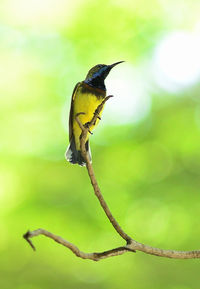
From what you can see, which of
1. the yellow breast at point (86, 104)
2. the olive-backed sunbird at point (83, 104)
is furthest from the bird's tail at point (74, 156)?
the yellow breast at point (86, 104)

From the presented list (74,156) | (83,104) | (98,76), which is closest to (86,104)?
(83,104)

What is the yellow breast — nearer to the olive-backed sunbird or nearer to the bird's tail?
the olive-backed sunbird

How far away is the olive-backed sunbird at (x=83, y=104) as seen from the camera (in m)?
5.92

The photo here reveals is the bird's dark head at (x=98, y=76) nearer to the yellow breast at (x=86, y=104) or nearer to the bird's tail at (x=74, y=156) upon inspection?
the yellow breast at (x=86, y=104)

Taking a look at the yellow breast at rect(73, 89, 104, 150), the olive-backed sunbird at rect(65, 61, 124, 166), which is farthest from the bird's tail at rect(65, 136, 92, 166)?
the yellow breast at rect(73, 89, 104, 150)

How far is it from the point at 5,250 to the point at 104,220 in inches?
82.5

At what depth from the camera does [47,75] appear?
1209 centimetres

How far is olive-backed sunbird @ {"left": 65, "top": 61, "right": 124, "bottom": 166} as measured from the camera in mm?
5918

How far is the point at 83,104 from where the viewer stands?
596 cm

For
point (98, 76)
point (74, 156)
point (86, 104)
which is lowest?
point (74, 156)

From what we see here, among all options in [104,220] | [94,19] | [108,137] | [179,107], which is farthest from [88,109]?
[94,19]

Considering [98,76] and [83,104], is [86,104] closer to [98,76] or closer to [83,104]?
[83,104]

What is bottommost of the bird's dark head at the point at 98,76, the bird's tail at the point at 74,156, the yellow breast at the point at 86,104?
the bird's tail at the point at 74,156

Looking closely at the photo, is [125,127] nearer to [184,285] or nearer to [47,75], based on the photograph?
[47,75]
